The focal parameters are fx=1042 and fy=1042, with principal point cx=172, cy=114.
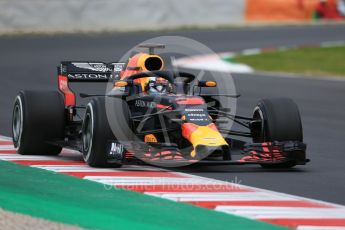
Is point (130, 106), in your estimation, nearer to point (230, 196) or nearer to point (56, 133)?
point (56, 133)

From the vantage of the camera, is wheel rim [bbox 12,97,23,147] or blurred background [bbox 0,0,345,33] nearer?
wheel rim [bbox 12,97,23,147]

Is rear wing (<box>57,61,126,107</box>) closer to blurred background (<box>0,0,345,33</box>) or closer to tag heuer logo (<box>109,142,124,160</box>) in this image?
tag heuer logo (<box>109,142,124,160</box>)

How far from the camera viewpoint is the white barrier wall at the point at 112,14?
31.8 meters

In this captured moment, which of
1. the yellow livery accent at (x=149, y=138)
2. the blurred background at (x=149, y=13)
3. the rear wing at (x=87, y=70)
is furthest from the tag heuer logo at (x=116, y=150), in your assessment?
the blurred background at (x=149, y=13)

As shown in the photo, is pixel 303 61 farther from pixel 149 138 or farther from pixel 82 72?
pixel 149 138

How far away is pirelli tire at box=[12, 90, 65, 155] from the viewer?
37.0ft

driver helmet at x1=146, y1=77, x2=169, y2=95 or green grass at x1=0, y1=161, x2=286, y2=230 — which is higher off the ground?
driver helmet at x1=146, y1=77, x2=169, y2=95

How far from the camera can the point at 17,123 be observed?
11.8 metres

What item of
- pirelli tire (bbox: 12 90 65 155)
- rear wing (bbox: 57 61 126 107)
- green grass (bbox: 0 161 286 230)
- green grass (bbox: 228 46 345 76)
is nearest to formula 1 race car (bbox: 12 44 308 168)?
pirelli tire (bbox: 12 90 65 155)

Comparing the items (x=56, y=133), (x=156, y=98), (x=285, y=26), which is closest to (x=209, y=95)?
(x=156, y=98)

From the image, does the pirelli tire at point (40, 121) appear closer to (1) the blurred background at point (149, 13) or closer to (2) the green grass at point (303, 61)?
(2) the green grass at point (303, 61)

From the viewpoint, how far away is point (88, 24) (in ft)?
111

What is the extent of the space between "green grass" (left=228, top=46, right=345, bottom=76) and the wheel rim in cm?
1450

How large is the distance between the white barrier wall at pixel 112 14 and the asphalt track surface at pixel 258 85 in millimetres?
498
